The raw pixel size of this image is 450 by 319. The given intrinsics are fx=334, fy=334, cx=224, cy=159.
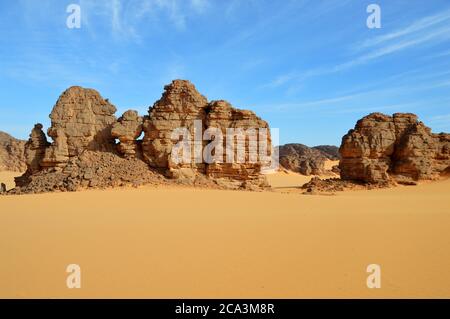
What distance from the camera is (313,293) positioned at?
352cm

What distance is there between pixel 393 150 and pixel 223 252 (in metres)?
17.0

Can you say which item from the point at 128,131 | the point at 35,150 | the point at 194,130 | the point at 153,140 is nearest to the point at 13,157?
the point at 35,150

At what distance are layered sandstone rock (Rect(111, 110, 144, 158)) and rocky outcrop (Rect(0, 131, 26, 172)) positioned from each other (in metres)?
29.6

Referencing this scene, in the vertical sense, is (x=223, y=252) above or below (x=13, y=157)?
below

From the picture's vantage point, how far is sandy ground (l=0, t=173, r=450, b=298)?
3.66 meters

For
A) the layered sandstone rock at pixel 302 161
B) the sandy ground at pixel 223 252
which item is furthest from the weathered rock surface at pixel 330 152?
the sandy ground at pixel 223 252

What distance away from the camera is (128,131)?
1504 cm

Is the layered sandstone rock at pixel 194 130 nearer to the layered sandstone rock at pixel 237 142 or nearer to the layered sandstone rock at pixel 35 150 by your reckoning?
the layered sandstone rock at pixel 237 142

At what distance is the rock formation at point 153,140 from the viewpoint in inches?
587

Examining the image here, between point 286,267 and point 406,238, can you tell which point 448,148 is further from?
point 286,267

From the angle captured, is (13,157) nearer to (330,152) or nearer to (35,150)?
(35,150)

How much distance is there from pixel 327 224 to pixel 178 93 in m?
10.6

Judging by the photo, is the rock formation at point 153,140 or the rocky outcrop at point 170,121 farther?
the rocky outcrop at point 170,121
